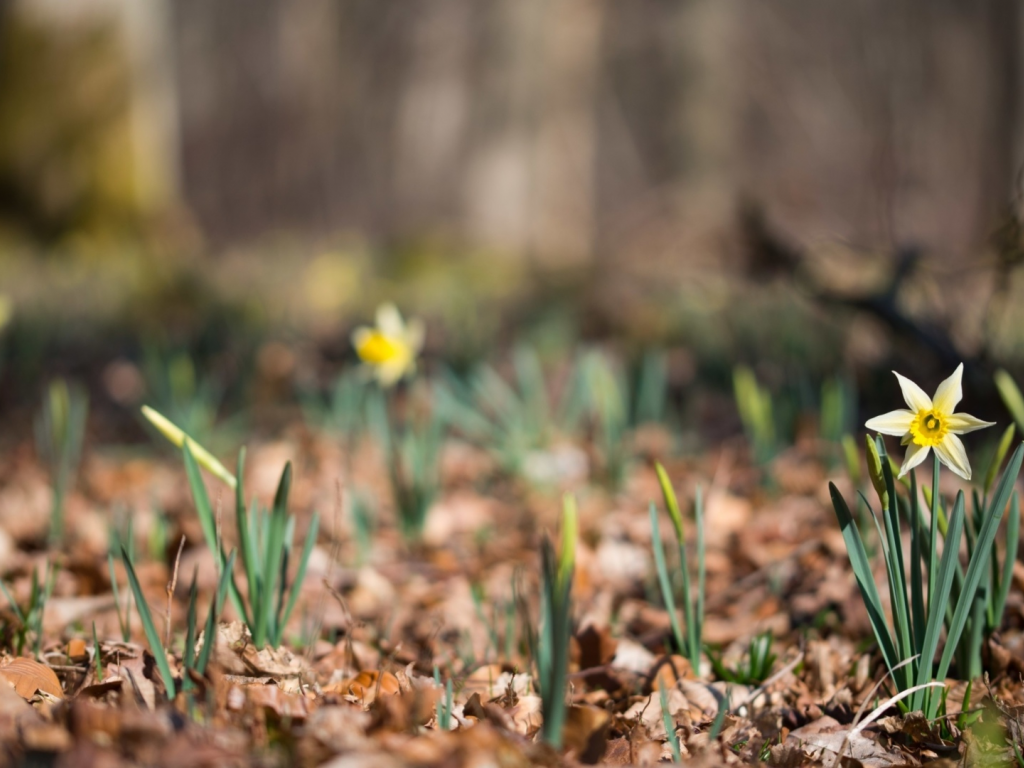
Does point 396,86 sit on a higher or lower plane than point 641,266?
higher

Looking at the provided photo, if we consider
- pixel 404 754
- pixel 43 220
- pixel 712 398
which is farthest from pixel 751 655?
pixel 43 220

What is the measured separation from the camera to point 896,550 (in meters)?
1.06

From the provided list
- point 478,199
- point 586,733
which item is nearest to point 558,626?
point 586,733

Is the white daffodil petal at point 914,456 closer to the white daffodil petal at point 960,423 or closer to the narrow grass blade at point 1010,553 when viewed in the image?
the white daffodil petal at point 960,423

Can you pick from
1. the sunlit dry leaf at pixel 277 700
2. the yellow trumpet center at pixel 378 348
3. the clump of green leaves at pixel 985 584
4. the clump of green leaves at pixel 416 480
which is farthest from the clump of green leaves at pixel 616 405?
the sunlit dry leaf at pixel 277 700

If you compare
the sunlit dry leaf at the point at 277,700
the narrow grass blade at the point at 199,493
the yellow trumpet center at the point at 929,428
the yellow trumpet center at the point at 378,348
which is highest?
the yellow trumpet center at the point at 929,428

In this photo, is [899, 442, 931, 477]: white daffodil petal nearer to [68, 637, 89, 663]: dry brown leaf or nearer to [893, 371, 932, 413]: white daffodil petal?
[893, 371, 932, 413]: white daffodil petal

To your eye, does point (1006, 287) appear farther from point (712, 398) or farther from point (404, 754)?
point (404, 754)

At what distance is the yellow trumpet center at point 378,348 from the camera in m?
1.89

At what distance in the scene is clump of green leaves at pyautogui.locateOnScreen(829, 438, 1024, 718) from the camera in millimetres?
1016

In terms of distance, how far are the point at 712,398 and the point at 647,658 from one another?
75.5 inches

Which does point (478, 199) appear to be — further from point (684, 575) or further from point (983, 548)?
point (983, 548)

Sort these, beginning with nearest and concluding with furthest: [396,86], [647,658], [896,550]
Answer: [896,550] → [647,658] → [396,86]

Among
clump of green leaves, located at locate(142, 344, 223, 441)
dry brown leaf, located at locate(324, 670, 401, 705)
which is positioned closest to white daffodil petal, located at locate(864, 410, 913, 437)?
dry brown leaf, located at locate(324, 670, 401, 705)
